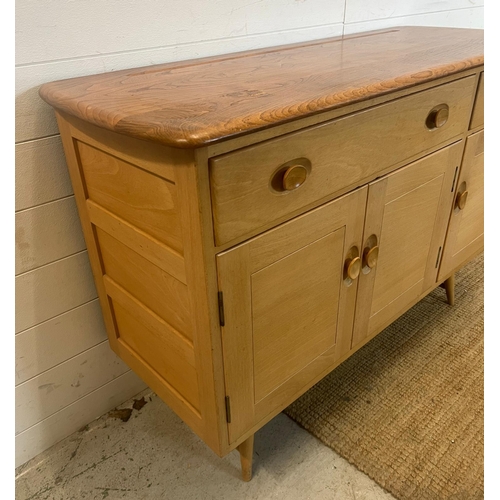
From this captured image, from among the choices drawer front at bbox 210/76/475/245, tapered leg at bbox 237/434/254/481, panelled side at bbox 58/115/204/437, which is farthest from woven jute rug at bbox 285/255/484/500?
drawer front at bbox 210/76/475/245

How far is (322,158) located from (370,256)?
30 cm

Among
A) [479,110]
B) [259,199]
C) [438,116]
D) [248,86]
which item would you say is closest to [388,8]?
[479,110]

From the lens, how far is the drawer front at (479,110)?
1065 millimetres

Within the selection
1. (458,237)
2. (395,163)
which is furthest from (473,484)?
(395,163)

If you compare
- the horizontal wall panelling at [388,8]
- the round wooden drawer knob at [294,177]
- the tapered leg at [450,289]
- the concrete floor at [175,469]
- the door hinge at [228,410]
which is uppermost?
the horizontal wall panelling at [388,8]

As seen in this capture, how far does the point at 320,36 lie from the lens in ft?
4.21

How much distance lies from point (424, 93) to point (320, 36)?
0.49m

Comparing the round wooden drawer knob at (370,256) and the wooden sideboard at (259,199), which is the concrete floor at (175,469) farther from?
the round wooden drawer knob at (370,256)

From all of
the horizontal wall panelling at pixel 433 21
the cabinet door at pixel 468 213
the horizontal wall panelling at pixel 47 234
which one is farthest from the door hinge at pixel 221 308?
the horizontal wall panelling at pixel 433 21

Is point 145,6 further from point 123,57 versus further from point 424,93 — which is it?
point 424,93

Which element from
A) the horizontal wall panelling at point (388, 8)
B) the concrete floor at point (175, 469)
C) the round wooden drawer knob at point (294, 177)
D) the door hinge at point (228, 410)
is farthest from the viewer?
the horizontal wall panelling at point (388, 8)

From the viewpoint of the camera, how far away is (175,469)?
1083 millimetres

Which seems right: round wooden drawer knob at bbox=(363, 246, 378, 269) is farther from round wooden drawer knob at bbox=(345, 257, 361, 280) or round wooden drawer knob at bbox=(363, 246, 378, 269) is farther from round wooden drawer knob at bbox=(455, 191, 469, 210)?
round wooden drawer knob at bbox=(455, 191, 469, 210)

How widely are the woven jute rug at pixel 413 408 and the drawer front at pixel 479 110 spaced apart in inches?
26.1
